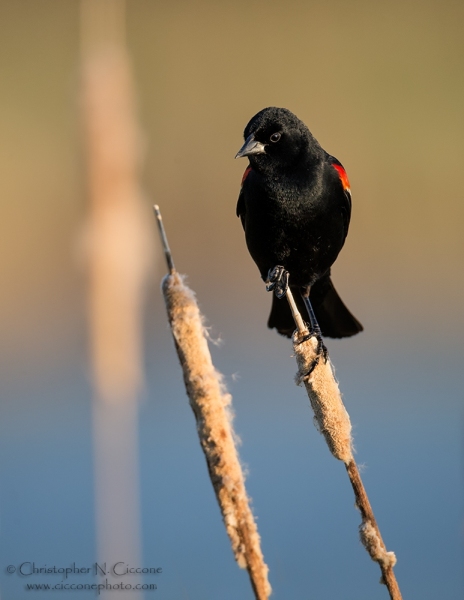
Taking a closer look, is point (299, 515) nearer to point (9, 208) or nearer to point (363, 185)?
point (363, 185)

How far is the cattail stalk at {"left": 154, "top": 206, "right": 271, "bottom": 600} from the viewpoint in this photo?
3.99 feet

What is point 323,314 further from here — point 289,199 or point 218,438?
point 218,438

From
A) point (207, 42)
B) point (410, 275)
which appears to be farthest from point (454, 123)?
point (207, 42)

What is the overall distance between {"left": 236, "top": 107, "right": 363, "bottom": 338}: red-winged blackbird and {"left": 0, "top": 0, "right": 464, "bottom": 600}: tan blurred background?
1240mm

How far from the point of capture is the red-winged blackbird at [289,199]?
2.20 metres

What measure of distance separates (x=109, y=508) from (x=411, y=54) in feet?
15.0

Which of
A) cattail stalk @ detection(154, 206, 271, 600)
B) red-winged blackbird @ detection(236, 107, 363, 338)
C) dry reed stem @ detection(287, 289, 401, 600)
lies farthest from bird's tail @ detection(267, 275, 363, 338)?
cattail stalk @ detection(154, 206, 271, 600)

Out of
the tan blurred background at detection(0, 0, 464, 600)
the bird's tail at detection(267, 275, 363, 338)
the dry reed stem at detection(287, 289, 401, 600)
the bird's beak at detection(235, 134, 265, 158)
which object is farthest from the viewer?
the tan blurred background at detection(0, 0, 464, 600)

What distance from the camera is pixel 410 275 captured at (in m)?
5.20

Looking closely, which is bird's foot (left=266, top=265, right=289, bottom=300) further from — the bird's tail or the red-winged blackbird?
the bird's tail

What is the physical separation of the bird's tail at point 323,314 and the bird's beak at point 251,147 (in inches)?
22.2

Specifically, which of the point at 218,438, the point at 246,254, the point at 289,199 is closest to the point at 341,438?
the point at 218,438

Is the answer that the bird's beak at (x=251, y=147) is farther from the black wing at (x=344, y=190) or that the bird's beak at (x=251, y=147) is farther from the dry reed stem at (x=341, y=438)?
the dry reed stem at (x=341, y=438)

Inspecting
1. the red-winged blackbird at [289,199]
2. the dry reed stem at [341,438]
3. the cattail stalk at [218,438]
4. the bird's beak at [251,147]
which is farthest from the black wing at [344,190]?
the cattail stalk at [218,438]
